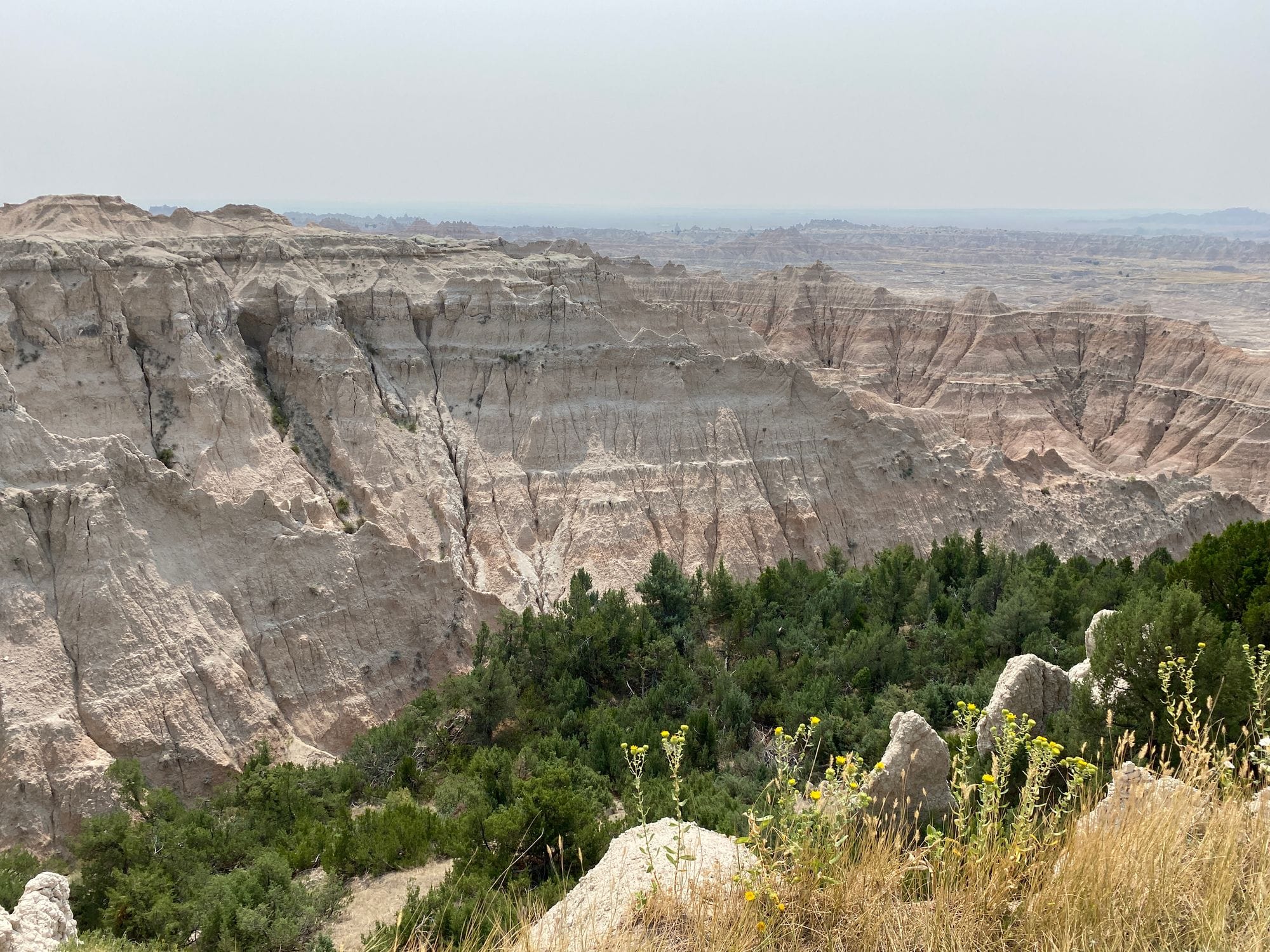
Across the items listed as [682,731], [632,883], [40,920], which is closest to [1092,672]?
[682,731]

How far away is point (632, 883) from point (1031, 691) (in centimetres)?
977

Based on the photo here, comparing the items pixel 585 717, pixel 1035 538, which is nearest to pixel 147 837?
pixel 585 717

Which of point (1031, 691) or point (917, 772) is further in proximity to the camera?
point (1031, 691)

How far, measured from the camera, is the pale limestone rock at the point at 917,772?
10781 mm

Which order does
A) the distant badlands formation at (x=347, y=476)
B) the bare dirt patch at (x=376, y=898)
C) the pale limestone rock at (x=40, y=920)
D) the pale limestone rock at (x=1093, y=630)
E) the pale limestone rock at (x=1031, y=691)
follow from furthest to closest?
the distant badlands formation at (x=347, y=476)
the pale limestone rock at (x=1093, y=630)
the pale limestone rock at (x=1031, y=691)
the bare dirt patch at (x=376, y=898)
the pale limestone rock at (x=40, y=920)

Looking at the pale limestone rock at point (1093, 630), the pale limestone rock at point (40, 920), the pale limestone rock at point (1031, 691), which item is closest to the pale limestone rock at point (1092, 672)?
the pale limestone rock at point (1093, 630)

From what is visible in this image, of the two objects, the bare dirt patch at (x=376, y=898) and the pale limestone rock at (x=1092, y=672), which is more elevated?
the pale limestone rock at (x=1092, y=672)

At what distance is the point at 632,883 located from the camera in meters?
8.01

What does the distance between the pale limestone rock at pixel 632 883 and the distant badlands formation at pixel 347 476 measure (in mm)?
16659

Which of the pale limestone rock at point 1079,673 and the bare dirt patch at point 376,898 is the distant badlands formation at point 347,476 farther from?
the pale limestone rock at point 1079,673

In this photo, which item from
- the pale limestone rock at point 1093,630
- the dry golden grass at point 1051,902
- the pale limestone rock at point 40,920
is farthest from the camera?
the pale limestone rock at point 1093,630

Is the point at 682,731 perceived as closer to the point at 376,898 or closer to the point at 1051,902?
the point at 1051,902

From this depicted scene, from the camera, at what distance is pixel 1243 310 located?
17275 centimetres

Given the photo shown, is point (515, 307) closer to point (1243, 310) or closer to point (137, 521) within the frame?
point (137, 521)
